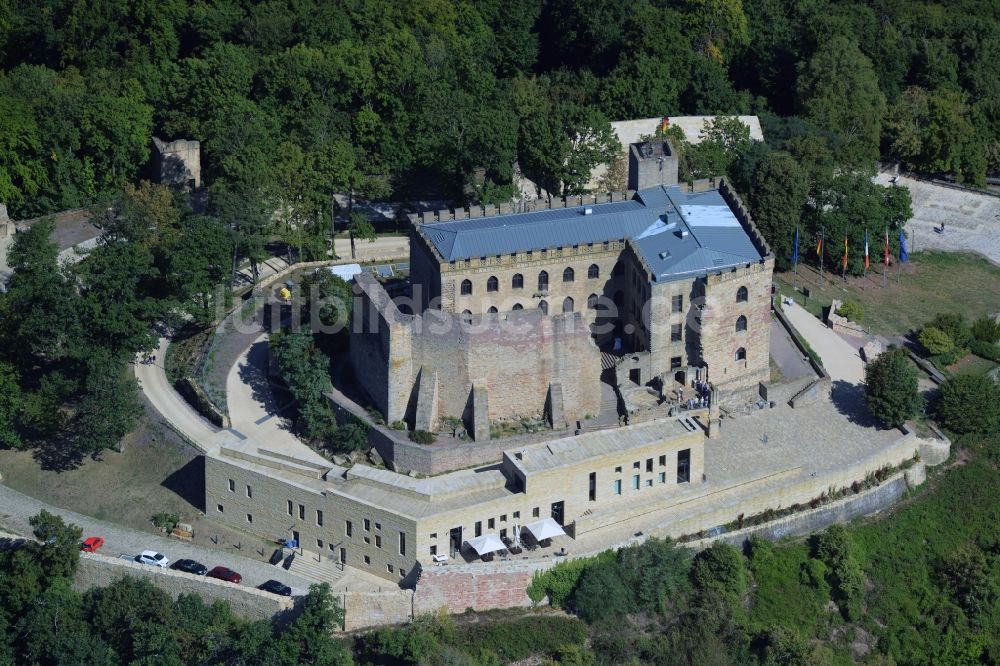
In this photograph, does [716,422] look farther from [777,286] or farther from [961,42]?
[961,42]

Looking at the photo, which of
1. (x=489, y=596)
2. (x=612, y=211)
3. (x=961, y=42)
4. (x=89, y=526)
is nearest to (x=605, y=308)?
(x=612, y=211)

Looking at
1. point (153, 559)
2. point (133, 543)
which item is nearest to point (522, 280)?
point (153, 559)

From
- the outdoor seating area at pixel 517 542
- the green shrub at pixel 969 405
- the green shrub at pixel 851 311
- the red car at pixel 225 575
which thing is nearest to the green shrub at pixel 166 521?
the red car at pixel 225 575

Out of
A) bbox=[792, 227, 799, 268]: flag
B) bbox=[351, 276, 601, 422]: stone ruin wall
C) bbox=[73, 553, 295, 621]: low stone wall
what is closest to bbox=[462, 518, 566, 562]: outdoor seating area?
bbox=[351, 276, 601, 422]: stone ruin wall

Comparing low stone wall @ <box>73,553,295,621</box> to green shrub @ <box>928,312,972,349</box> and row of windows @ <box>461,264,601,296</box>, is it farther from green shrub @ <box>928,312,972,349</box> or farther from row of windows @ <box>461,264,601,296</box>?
green shrub @ <box>928,312,972,349</box>

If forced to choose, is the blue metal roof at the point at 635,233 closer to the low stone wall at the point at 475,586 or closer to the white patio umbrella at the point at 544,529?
the white patio umbrella at the point at 544,529

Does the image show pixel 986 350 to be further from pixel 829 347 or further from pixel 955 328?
pixel 829 347
